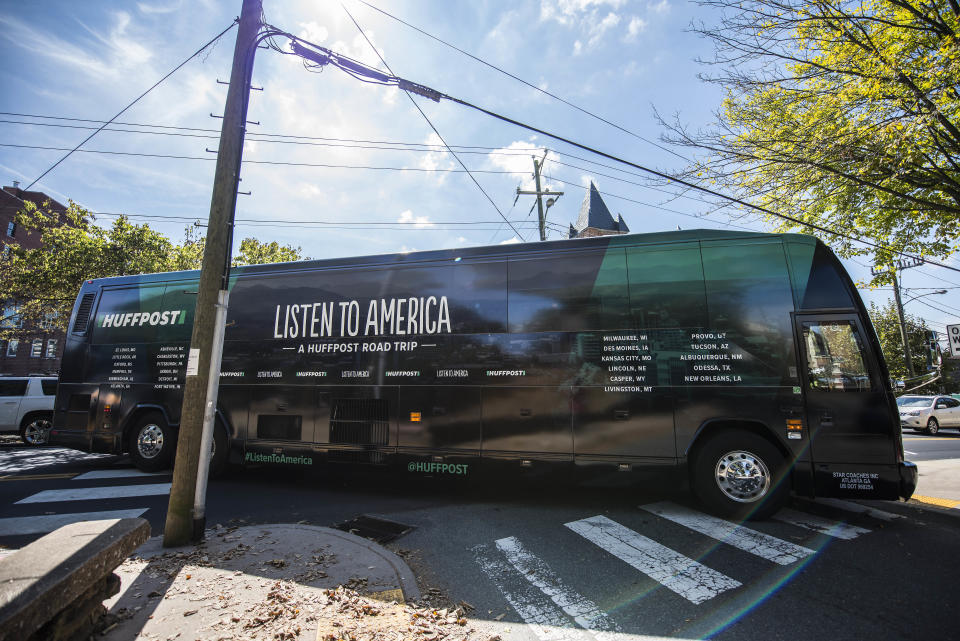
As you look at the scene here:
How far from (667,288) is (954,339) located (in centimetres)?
1503

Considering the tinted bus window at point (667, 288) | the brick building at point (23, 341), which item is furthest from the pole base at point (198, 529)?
the brick building at point (23, 341)

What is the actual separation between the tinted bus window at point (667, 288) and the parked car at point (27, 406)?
16.1 meters

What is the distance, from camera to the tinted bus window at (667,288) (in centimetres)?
574

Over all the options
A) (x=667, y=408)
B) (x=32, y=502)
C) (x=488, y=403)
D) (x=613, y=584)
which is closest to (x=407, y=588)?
(x=613, y=584)

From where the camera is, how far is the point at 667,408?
18.5ft

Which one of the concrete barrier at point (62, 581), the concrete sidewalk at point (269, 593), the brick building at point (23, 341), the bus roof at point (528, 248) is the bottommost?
the concrete sidewalk at point (269, 593)

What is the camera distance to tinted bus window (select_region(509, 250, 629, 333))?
5.97m

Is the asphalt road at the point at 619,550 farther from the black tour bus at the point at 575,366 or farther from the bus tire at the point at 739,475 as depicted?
the black tour bus at the point at 575,366

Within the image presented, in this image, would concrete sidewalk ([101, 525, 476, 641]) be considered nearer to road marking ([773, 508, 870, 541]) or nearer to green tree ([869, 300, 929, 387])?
road marking ([773, 508, 870, 541])

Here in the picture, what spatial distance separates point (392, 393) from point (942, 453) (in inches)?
613

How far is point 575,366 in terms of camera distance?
5.93 meters

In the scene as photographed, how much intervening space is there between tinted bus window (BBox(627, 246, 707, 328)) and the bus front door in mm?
1279

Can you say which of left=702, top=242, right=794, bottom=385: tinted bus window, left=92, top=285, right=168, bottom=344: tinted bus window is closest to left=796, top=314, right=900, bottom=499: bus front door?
left=702, top=242, right=794, bottom=385: tinted bus window

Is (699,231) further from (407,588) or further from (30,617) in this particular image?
(30,617)
